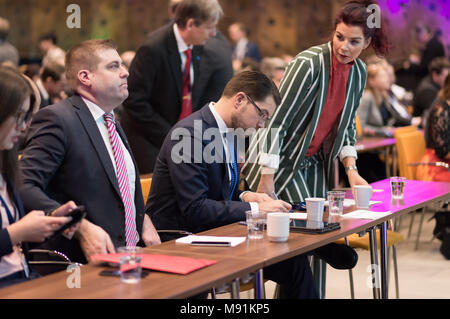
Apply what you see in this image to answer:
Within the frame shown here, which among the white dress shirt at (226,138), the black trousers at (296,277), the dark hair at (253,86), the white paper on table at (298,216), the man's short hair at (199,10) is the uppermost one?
the man's short hair at (199,10)

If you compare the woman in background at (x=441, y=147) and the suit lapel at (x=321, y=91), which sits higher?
the suit lapel at (x=321, y=91)

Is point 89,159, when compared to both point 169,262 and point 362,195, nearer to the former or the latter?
point 169,262

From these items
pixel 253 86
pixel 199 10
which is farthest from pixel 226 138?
pixel 199 10

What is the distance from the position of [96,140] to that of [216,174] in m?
0.52

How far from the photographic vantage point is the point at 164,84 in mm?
4211

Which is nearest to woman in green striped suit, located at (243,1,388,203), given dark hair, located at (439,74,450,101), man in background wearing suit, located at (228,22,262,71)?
dark hair, located at (439,74,450,101)

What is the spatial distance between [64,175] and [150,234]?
1.36ft

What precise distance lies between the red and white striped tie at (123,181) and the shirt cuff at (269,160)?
766mm

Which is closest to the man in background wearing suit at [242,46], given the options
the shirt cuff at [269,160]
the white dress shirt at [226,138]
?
the shirt cuff at [269,160]

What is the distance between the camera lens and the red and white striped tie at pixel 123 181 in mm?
2574

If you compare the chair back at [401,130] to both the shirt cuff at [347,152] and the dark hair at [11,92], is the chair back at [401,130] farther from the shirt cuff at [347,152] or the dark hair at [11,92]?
the dark hair at [11,92]

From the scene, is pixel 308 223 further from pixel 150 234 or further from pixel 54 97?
pixel 54 97
